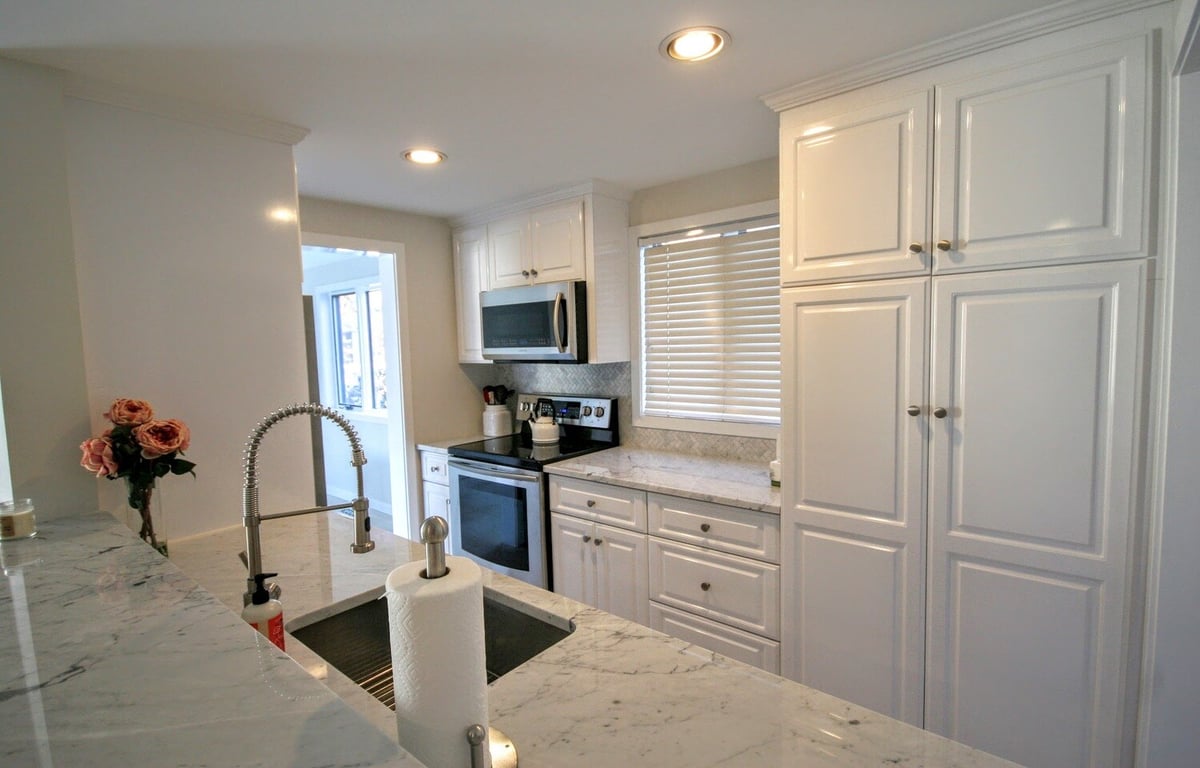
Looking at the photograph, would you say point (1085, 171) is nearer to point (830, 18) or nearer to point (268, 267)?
point (830, 18)

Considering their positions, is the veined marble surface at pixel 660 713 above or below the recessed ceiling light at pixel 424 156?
below

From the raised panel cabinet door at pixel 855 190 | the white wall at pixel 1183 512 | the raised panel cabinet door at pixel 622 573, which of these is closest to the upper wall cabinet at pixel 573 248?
the raised panel cabinet door at pixel 622 573

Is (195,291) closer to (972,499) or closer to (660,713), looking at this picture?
(660,713)

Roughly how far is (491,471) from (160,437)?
1.60 meters

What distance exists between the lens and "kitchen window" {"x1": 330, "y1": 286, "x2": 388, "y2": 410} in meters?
4.95

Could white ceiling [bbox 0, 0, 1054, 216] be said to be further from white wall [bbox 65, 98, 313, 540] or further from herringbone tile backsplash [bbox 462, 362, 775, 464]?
herringbone tile backsplash [bbox 462, 362, 775, 464]

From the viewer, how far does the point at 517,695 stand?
908mm

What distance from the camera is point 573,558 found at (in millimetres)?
2668

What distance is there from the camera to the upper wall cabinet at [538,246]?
2908 millimetres

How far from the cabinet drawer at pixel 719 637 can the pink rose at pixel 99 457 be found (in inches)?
75.4

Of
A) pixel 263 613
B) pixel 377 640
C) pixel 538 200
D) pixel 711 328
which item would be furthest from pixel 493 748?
pixel 538 200

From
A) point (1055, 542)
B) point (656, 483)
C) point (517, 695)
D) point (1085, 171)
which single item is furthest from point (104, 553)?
point (1085, 171)

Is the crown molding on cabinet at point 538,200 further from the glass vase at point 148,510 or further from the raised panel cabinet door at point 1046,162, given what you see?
the glass vase at point 148,510

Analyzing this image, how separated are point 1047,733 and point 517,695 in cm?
150
